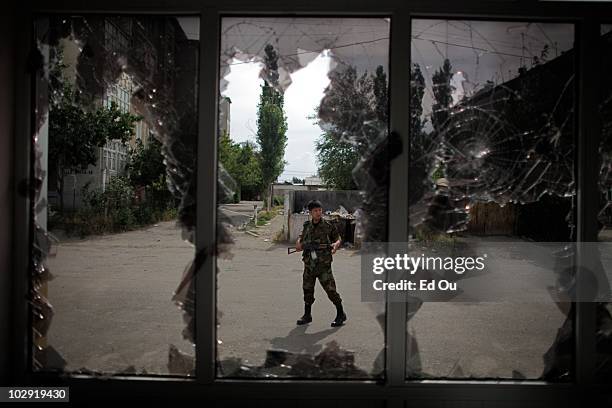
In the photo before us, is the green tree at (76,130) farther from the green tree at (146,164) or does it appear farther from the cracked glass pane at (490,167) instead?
the cracked glass pane at (490,167)

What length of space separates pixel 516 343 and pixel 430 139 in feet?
4.53

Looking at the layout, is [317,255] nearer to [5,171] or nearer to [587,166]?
[587,166]

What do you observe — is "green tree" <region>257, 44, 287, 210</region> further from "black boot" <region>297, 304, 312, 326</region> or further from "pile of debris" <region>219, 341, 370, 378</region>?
"pile of debris" <region>219, 341, 370, 378</region>

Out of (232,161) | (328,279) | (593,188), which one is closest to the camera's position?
(593,188)

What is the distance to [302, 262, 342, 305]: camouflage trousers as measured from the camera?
9.21 feet

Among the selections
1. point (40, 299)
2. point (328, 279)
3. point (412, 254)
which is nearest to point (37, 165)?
point (40, 299)

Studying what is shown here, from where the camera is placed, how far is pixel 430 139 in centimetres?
249

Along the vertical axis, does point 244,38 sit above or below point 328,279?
above

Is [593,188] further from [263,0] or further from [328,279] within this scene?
[263,0]

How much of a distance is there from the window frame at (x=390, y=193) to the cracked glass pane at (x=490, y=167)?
9cm

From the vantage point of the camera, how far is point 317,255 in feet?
9.42

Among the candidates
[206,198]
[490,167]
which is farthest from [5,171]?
[490,167]

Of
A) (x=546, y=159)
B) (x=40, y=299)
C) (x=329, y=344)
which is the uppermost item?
(x=546, y=159)

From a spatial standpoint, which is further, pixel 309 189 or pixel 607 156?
pixel 309 189
